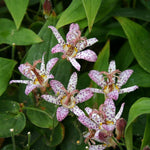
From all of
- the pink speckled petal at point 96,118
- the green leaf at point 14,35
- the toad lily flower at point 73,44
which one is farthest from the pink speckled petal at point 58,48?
the pink speckled petal at point 96,118

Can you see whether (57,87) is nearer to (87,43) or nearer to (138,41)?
(87,43)

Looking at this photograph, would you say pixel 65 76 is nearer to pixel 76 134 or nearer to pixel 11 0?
pixel 76 134

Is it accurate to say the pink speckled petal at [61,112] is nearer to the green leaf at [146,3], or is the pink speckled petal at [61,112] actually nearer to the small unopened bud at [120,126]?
the small unopened bud at [120,126]

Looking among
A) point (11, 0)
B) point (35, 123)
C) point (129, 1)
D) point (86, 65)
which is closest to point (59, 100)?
point (35, 123)

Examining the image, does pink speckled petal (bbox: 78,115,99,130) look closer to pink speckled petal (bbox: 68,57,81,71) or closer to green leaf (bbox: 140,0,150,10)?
pink speckled petal (bbox: 68,57,81,71)

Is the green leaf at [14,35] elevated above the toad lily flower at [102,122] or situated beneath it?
elevated above

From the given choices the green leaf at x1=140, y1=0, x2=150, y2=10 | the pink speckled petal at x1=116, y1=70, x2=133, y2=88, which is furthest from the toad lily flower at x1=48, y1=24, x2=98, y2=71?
the green leaf at x1=140, y1=0, x2=150, y2=10
